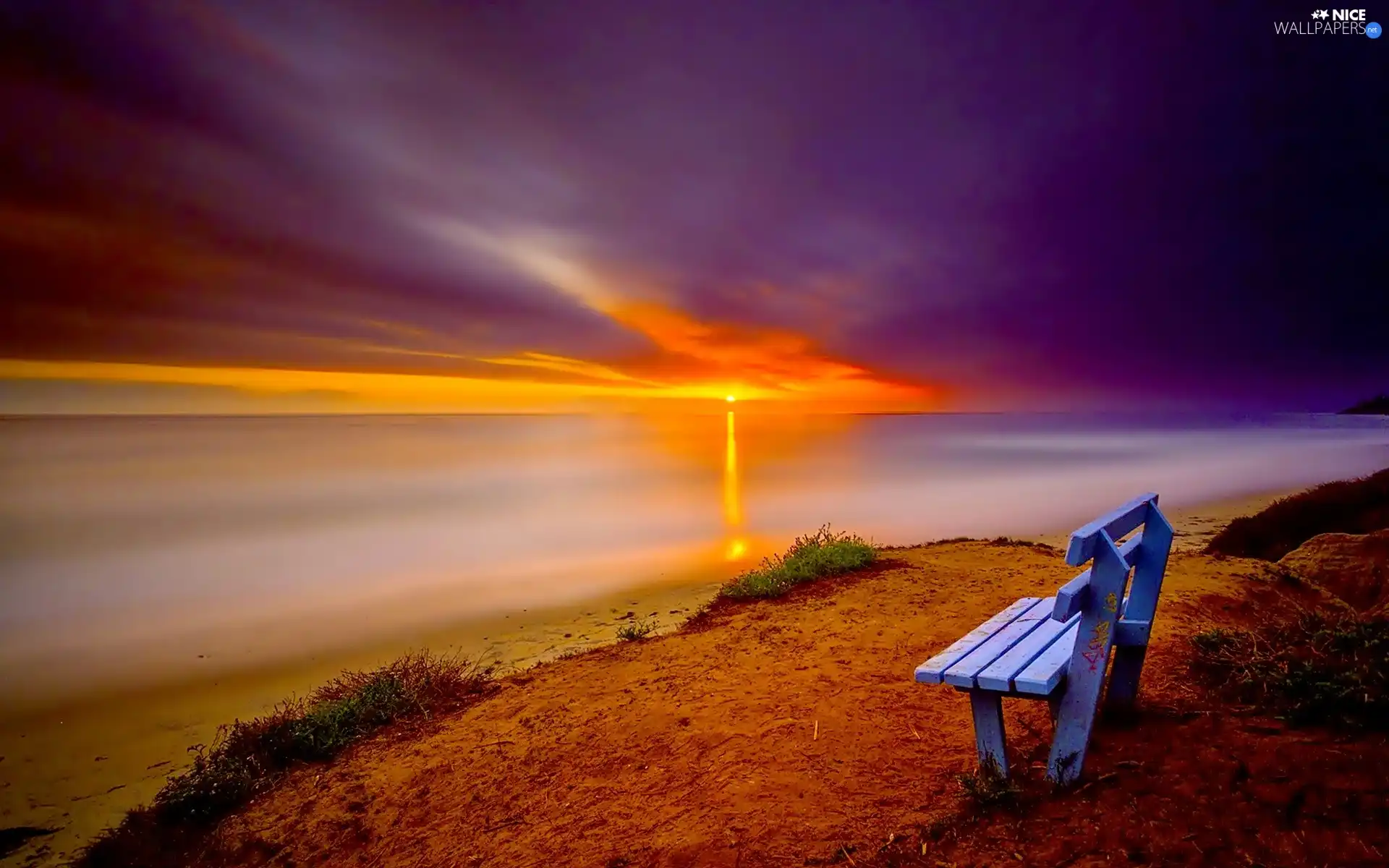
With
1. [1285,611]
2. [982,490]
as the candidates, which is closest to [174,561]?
[1285,611]

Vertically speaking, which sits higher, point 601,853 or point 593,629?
point 601,853

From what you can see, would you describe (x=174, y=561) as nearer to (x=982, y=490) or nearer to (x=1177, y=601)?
(x=1177, y=601)

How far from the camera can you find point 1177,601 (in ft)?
23.4

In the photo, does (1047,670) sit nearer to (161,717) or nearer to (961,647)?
(961,647)

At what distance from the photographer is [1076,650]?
313 cm

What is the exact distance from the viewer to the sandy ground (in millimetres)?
6000

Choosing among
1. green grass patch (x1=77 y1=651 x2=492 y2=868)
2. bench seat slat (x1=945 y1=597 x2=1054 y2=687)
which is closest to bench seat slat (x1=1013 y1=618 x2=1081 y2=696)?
bench seat slat (x1=945 y1=597 x2=1054 y2=687)

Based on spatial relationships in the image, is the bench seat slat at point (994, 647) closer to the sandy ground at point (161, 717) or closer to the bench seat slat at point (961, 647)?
the bench seat slat at point (961, 647)

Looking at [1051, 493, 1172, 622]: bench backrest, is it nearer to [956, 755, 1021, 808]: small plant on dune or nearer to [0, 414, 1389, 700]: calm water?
[956, 755, 1021, 808]: small plant on dune

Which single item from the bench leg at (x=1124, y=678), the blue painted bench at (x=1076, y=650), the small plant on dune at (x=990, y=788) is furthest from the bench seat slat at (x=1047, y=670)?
the small plant on dune at (x=990, y=788)

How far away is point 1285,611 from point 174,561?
26.2 metres

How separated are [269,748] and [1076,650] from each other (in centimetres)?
698

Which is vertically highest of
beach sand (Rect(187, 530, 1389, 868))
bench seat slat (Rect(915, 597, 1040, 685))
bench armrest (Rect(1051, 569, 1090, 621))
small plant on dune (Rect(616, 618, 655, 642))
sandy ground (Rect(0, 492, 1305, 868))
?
bench armrest (Rect(1051, 569, 1090, 621))

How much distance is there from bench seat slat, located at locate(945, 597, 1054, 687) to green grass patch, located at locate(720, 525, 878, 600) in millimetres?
5514
